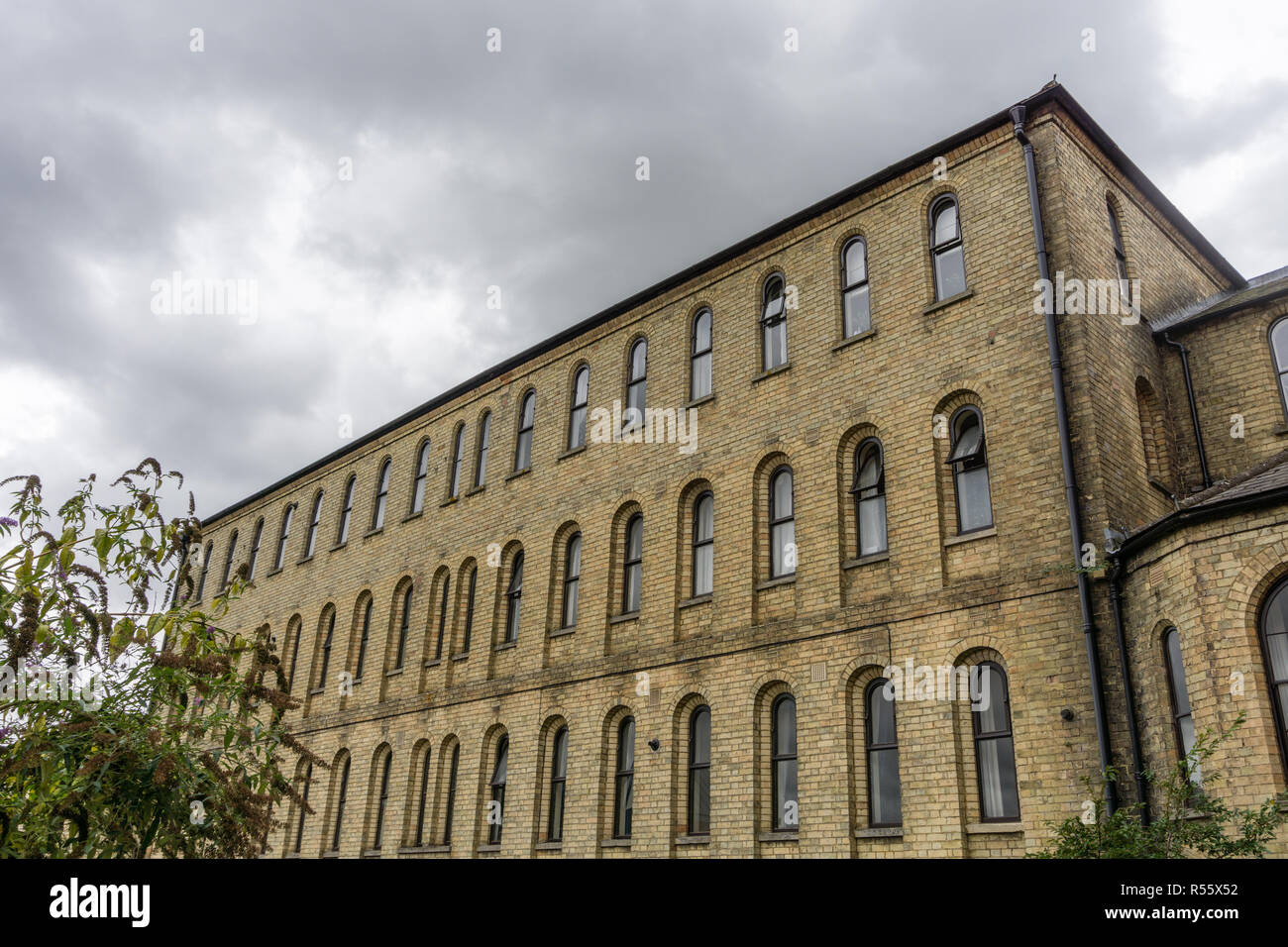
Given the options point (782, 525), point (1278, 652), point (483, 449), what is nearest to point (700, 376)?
→ point (782, 525)

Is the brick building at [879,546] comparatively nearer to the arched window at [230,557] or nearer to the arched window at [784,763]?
the arched window at [784,763]

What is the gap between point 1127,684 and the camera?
11148 mm

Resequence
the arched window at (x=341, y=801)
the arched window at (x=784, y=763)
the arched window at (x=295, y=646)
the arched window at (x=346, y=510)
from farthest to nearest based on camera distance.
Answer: the arched window at (x=346, y=510), the arched window at (x=295, y=646), the arched window at (x=341, y=801), the arched window at (x=784, y=763)

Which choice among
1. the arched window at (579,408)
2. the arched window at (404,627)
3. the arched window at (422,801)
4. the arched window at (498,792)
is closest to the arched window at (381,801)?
the arched window at (422,801)

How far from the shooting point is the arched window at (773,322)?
55.8 ft

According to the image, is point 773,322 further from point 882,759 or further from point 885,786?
point 885,786

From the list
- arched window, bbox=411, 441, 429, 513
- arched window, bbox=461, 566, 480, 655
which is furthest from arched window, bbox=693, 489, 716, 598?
arched window, bbox=411, 441, 429, 513

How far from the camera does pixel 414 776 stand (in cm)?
2084

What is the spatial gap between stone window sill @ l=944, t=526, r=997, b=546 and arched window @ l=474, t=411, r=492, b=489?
469 inches

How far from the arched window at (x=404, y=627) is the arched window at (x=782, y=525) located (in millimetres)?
10182

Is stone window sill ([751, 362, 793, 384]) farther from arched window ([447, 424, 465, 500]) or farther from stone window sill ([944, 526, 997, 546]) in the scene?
arched window ([447, 424, 465, 500])

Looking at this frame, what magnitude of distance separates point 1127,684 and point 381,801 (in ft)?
52.3
